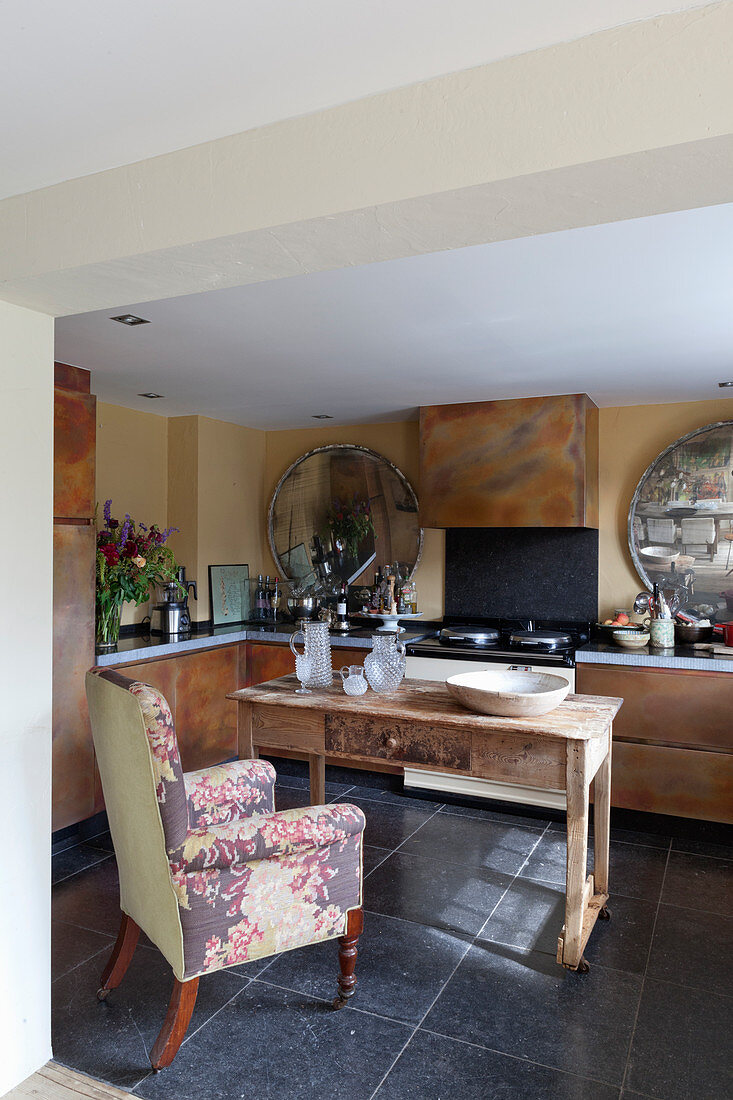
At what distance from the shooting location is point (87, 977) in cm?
244

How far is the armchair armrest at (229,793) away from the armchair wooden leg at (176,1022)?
0.53 m

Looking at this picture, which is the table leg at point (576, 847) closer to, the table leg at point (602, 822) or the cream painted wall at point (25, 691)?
the table leg at point (602, 822)

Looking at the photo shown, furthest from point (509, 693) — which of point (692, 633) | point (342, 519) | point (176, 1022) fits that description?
point (342, 519)

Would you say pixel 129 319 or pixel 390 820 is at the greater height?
pixel 129 319

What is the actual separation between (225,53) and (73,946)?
2762 millimetres

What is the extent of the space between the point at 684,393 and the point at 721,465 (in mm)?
474

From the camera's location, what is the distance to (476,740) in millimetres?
2506

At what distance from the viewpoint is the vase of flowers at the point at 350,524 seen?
16.7 ft

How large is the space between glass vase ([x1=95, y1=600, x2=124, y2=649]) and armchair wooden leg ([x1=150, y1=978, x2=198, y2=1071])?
203 cm

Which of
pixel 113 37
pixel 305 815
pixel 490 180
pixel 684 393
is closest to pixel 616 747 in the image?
pixel 684 393

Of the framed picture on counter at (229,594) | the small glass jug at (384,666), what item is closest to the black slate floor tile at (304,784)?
the framed picture on counter at (229,594)

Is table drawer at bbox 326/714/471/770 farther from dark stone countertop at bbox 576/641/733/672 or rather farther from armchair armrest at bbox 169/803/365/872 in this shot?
dark stone countertop at bbox 576/641/733/672

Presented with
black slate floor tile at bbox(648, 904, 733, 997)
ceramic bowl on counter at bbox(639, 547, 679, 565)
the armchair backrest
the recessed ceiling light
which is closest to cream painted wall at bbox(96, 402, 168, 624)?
the recessed ceiling light

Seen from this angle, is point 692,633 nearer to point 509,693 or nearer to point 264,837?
point 509,693
